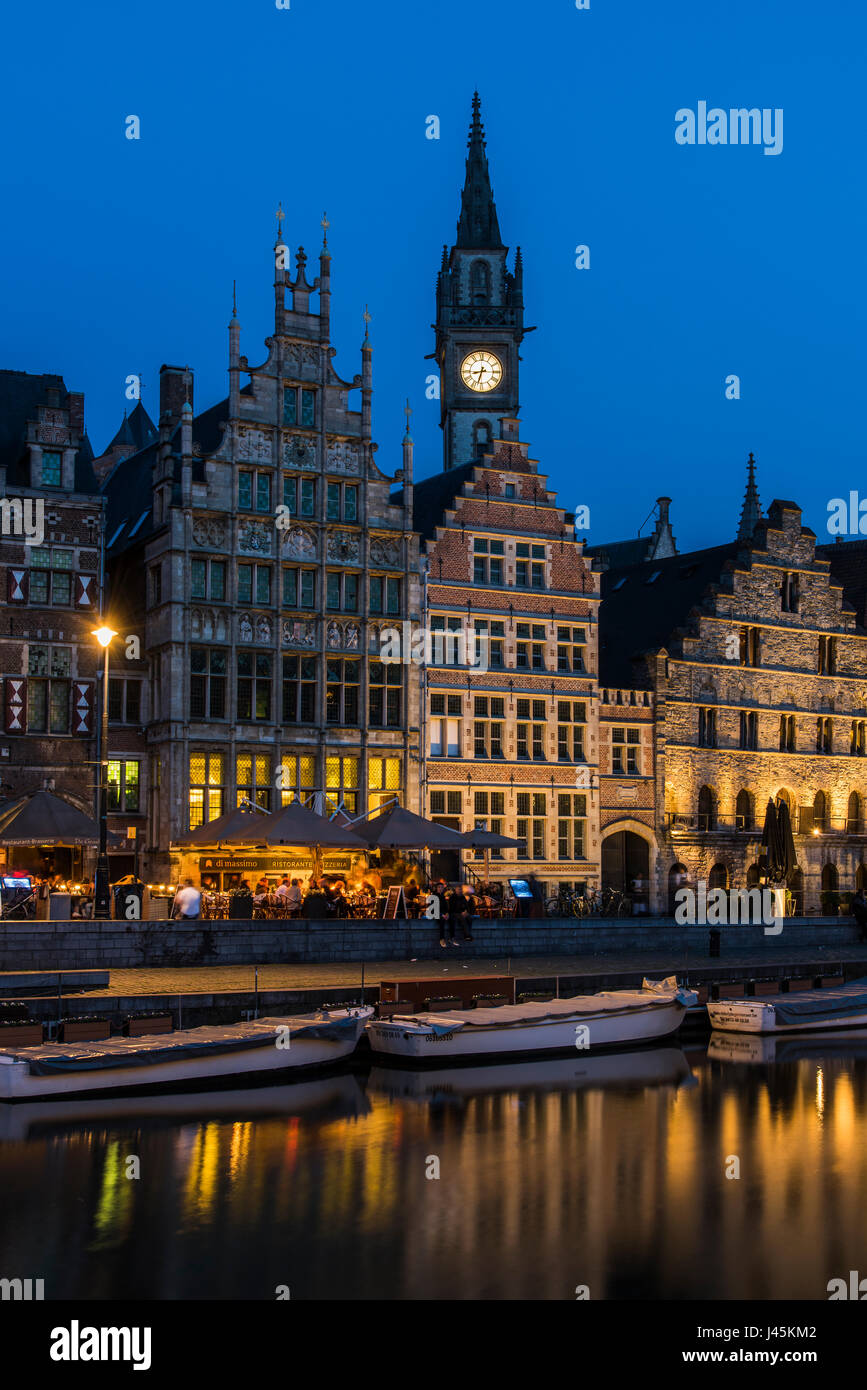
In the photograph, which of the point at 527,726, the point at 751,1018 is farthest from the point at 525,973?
the point at 527,726

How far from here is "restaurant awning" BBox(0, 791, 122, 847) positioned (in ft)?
104

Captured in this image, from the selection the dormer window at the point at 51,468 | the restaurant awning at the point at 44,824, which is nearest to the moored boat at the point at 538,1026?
the restaurant awning at the point at 44,824

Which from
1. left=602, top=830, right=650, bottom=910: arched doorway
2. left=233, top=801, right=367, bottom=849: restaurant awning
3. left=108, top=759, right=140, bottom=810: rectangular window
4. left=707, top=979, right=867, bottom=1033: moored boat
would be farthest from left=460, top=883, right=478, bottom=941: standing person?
left=602, top=830, right=650, bottom=910: arched doorway

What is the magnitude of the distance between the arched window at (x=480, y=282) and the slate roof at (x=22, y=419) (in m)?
37.3

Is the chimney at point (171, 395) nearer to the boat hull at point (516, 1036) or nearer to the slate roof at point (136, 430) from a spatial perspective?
the slate roof at point (136, 430)

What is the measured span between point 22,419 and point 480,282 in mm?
39607

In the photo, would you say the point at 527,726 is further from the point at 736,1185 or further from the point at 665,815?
the point at 736,1185

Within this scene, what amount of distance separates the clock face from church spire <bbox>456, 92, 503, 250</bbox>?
17.1 ft

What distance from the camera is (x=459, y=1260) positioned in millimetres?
15344

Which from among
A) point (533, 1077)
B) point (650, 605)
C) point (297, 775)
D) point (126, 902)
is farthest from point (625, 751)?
point (533, 1077)

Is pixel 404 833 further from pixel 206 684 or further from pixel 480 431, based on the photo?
pixel 480 431

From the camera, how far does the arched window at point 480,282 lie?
76375mm

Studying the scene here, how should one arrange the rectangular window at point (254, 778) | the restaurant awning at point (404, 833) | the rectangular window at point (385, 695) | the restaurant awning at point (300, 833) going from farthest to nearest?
the rectangular window at point (385, 695)
the rectangular window at point (254, 778)
the restaurant awning at point (404, 833)
the restaurant awning at point (300, 833)

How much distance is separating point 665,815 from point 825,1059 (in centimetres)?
1988
